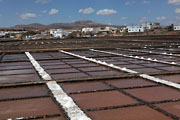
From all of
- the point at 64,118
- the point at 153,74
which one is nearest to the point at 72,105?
the point at 64,118

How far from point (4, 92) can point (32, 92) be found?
0.57 m

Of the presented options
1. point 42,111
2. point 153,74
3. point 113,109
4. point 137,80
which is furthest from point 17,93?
point 153,74

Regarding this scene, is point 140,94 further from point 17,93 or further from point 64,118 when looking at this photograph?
point 17,93

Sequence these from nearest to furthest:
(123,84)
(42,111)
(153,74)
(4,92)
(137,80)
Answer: (42,111) < (4,92) < (123,84) < (137,80) < (153,74)

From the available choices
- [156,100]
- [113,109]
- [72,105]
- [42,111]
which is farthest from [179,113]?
[42,111]

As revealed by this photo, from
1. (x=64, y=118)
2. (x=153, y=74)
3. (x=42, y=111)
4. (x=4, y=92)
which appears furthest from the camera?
(x=153, y=74)

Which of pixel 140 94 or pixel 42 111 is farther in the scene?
pixel 140 94

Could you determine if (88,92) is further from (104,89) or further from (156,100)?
(156,100)

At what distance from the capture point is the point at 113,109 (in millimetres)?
3387

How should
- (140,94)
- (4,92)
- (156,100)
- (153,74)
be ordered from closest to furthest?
1. (156,100)
2. (140,94)
3. (4,92)
4. (153,74)

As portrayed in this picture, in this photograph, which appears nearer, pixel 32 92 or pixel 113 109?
pixel 113 109

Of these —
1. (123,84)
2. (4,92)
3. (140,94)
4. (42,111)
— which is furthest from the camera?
(123,84)

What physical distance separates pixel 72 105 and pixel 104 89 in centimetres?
118

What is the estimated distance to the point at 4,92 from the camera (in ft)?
14.5
